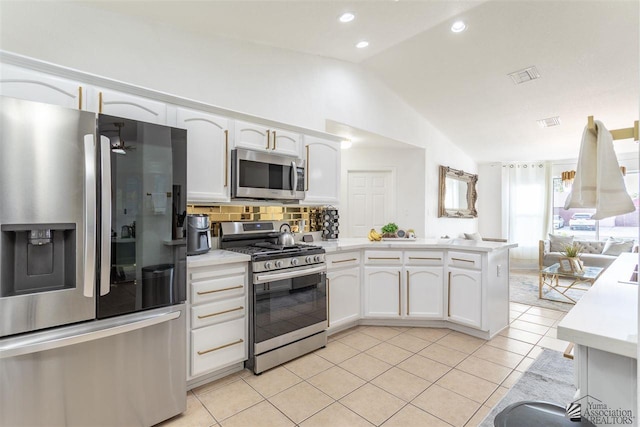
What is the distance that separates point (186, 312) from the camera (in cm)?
204

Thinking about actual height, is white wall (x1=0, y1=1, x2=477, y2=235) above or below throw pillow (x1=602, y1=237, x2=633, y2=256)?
above

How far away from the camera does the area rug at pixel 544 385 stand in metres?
2.06

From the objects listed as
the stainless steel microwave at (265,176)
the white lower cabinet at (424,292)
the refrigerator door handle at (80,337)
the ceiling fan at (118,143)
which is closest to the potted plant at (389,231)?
the white lower cabinet at (424,292)

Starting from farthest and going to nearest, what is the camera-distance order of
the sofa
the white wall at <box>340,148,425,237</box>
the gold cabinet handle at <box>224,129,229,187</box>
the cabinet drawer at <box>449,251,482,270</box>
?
the sofa
the white wall at <box>340,148,425,237</box>
the cabinet drawer at <box>449,251,482,270</box>
the gold cabinet handle at <box>224,129,229,187</box>

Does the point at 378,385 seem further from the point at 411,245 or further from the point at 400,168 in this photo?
the point at 400,168

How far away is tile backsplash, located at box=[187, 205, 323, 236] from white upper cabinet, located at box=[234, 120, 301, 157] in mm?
611

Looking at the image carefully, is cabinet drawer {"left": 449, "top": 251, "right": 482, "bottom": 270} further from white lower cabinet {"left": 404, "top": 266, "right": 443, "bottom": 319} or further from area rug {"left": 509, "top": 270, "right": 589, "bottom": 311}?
area rug {"left": 509, "top": 270, "right": 589, "bottom": 311}

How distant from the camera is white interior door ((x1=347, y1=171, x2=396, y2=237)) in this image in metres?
5.37

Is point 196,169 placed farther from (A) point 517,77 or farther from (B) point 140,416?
(A) point 517,77

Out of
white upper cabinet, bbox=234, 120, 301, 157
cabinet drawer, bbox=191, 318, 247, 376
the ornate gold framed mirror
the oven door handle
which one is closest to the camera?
cabinet drawer, bbox=191, 318, 247, 376

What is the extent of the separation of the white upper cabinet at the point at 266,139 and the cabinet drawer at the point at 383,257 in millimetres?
1353

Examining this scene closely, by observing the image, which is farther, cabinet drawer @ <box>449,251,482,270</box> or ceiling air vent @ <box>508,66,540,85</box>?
ceiling air vent @ <box>508,66,540,85</box>

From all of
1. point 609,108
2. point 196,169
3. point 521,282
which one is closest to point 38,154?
point 196,169

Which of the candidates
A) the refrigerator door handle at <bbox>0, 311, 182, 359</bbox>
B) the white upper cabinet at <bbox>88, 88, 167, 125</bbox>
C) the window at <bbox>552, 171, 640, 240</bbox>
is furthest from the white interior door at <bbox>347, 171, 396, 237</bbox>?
the refrigerator door handle at <bbox>0, 311, 182, 359</bbox>
